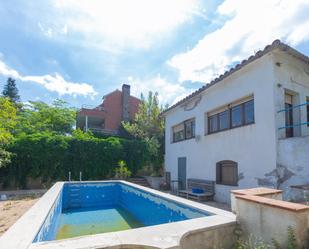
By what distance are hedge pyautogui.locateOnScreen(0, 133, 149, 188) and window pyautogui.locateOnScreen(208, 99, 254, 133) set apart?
8.13 m

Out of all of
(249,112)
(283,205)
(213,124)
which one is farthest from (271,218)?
(213,124)

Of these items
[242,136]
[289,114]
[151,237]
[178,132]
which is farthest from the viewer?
[178,132]

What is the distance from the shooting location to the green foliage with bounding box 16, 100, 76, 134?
83.3 ft

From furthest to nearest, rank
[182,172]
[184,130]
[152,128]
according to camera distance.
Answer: [152,128] < [184,130] < [182,172]

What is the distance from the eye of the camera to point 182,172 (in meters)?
13.2

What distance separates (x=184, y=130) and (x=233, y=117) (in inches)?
172

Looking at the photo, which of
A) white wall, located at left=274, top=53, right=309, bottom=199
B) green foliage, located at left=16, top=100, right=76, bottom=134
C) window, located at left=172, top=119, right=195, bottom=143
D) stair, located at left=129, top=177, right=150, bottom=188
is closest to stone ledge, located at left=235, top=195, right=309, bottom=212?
white wall, located at left=274, top=53, right=309, bottom=199

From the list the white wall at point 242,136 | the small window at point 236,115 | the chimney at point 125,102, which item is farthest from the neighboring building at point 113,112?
the small window at point 236,115

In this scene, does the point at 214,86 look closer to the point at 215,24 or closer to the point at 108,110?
the point at 215,24

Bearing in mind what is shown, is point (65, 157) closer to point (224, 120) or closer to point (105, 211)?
point (105, 211)

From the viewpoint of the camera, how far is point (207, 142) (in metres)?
10.8

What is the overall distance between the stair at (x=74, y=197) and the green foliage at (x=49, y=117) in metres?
15.8

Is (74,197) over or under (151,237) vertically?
under

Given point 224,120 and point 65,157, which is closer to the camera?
point 224,120
